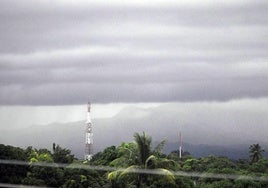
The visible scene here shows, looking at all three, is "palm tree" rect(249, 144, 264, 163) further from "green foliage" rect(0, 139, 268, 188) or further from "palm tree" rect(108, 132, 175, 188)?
"palm tree" rect(108, 132, 175, 188)

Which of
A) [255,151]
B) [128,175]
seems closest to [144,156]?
[128,175]

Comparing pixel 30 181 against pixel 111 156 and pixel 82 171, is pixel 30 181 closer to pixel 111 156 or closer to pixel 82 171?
pixel 82 171

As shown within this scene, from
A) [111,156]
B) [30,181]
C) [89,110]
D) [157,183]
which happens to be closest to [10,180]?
[30,181]

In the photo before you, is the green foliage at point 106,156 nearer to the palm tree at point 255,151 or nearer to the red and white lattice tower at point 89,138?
the red and white lattice tower at point 89,138

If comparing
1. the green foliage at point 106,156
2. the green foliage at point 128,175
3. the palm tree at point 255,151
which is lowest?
the green foliage at point 128,175

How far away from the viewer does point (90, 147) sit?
18.2 m

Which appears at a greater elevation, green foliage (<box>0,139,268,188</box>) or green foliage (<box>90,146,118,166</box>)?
green foliage (<box>90,146,118,166</box>)

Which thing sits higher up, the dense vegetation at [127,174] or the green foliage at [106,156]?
the green foliage at [106,156]

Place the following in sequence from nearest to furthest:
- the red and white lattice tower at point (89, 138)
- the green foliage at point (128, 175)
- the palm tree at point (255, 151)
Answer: the green foliage at point (128, 175)
the red and white lattice tower at point (89, 138)
the palm tree at point (255, 151)

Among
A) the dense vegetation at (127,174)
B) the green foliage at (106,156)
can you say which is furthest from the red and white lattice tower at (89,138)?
the dense vegetation at (127,174)

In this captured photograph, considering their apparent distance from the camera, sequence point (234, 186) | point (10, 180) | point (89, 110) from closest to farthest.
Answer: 1. point (10, 180)
2. point (234, 186)
3. point (89, 110)

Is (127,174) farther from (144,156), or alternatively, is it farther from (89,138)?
(89,138)

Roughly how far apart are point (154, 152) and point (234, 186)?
133 cm

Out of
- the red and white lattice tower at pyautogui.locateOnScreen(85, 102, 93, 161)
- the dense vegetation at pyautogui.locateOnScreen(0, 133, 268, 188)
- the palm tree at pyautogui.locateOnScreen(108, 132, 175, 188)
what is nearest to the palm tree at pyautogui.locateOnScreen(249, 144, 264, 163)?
the red and white lattice tower at pyautogui.locateOnScreen(85, 102, 93, 161)
